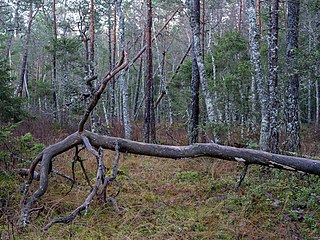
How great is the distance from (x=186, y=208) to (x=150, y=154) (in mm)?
1208

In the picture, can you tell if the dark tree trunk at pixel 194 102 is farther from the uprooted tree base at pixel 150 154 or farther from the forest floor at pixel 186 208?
the uprooted tree base at pixel 150 154

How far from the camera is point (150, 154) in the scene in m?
4.71

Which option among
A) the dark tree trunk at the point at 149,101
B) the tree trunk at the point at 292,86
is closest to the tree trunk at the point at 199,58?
the tree trunk at the point at 292,86

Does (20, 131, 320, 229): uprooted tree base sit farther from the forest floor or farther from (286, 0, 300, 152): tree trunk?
(286, 0, 300, 152): tree trunk

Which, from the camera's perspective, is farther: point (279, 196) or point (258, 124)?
point (258, 124)

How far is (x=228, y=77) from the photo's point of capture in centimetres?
1245

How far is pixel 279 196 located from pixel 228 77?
7.55 metres

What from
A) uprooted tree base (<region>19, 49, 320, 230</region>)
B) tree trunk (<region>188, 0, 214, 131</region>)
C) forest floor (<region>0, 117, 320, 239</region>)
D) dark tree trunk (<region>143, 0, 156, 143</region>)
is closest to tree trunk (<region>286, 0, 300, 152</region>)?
tree trunk (<region>188, 0, 214, 131</region>)

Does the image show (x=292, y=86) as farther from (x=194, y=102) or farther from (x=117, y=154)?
(x=117, y=154)

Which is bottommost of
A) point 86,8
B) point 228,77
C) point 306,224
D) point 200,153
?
point 306,224

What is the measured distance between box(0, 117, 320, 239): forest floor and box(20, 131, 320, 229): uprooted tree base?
460mm

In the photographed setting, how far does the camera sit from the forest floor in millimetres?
4168

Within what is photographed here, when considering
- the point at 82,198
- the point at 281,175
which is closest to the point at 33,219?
the point at 82,198

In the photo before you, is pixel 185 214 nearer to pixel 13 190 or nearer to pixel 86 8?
pixel 13 190
